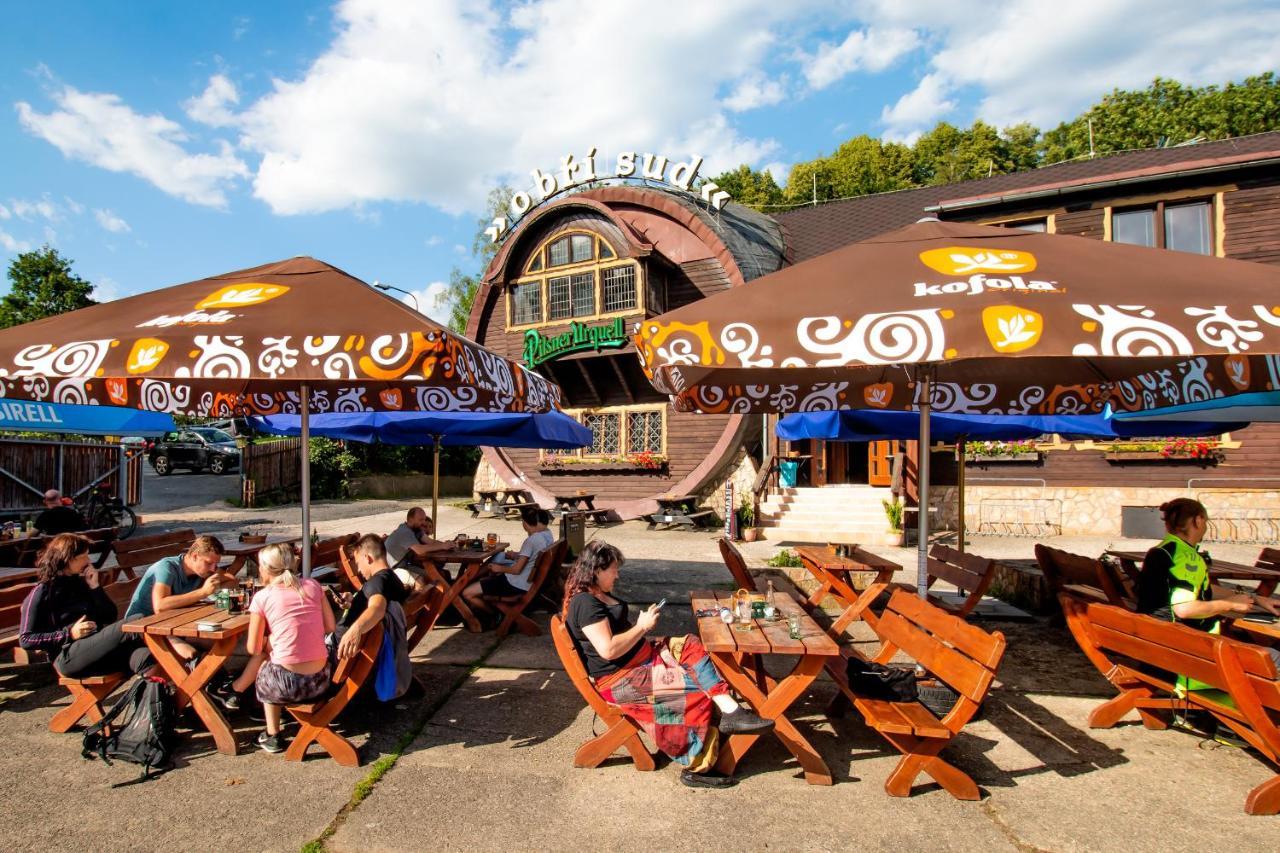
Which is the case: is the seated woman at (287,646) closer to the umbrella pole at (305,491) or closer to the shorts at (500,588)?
the umbrella pole at (305,491)

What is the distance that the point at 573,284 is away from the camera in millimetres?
17859

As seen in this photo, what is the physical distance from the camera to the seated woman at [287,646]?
385 cm

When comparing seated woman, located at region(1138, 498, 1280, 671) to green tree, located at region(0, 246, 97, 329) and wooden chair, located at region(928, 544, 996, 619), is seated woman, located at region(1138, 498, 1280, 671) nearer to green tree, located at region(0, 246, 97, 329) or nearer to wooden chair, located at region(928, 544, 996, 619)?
wooden chair, located at region(928, 544, 996, 619)

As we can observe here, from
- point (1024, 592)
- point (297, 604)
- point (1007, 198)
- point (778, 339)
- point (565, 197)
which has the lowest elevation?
point (1024, 592)

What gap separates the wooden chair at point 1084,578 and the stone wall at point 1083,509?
776 cm

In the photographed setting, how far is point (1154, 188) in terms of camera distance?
1401 centimetres

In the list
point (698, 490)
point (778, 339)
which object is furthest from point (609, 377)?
point (778, 339)

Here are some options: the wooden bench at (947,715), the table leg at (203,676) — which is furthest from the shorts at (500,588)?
the wooden bench at (947,715)

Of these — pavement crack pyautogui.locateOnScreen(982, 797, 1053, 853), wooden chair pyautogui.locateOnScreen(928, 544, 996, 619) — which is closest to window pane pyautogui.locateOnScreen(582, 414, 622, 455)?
wooden chair pyautogui.locateOnScreen(928, 544, 996, 619)

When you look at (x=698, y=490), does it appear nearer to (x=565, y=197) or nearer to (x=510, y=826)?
(x=565, y=197)

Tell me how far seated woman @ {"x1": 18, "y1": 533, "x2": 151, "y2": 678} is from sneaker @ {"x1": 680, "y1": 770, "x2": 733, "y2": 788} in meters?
3.21

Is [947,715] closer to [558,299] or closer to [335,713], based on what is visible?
[335,713]

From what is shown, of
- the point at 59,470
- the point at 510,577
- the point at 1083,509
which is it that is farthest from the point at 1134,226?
the point at 59,470

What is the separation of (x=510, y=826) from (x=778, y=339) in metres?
2.50
